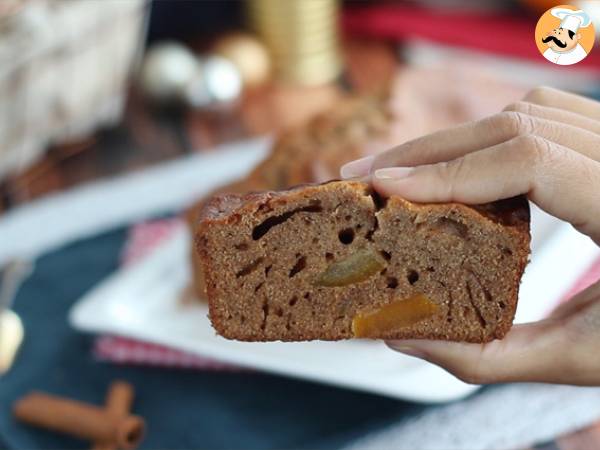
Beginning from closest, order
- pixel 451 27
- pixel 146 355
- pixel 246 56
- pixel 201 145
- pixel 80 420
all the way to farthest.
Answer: pixel 80 420, pixel 146 355, pixel 201 145, pixel 246 56, pixel 451 27

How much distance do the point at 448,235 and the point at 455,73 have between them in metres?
1.22

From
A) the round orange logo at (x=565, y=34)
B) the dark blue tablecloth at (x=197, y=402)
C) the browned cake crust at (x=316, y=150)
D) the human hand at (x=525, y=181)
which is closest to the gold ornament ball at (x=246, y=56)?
the browned cake crust at (x=316, y=150)

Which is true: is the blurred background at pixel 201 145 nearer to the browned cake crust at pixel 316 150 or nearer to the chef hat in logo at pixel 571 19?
the browned cake crust at pixel 316 150

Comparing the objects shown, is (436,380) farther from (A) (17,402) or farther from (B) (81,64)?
(B) (81,64)

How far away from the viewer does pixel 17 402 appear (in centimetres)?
186

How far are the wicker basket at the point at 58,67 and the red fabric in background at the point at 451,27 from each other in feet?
2.78

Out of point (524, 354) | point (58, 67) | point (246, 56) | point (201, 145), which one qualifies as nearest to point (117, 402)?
point (524, 354)

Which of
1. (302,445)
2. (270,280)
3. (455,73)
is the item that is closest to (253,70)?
(455,73)

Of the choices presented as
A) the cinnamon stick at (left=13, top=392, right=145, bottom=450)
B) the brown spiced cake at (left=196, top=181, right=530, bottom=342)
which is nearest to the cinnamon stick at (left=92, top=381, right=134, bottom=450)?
the cinnamon stick at (left=13, top=392, right=145, bottom=450)

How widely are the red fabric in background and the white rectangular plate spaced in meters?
1.22

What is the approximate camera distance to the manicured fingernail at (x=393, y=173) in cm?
112

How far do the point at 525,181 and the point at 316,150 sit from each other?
0.93 metres

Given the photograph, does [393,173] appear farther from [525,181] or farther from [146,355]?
[146,355]

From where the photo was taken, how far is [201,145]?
9.28 ft
